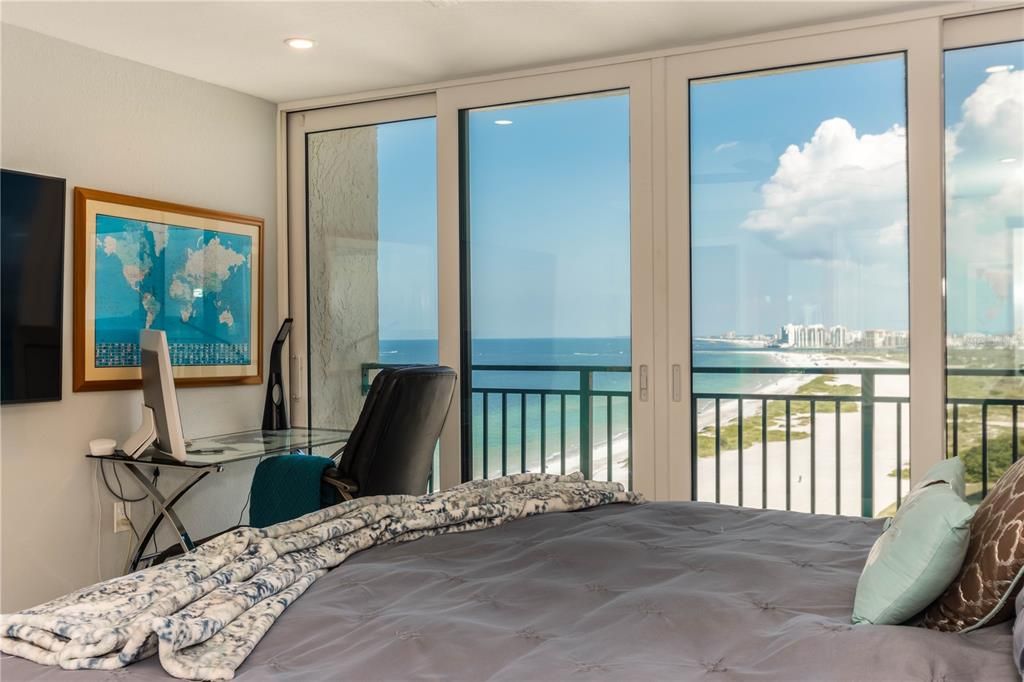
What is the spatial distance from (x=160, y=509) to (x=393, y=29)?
231cm

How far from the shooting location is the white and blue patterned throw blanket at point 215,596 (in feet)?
4.71

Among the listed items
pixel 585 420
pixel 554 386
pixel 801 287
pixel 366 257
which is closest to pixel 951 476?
pixel 801 287

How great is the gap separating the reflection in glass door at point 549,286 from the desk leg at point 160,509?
4.59 feet

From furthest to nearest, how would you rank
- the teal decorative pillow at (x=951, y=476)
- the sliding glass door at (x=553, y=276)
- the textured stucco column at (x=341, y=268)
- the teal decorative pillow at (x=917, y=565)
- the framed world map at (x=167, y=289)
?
the textured stucco column at (x=341, y=268), the sliding glass door at (x=553, y=276), the framed world map at (x=167, y=289), the teal decorative pillow at (x=951, y=476), the teal decorative pillow at (x=917, y=565)

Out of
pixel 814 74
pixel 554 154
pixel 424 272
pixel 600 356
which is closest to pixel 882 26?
pixel 814 74

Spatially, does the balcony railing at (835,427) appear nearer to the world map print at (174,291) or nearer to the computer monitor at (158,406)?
the computer monitor at (158,406)

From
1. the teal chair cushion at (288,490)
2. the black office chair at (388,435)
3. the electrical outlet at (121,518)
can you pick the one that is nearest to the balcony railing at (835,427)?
the black office chair at (388,435)

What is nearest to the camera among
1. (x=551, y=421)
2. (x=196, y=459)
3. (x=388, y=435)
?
(x=388, y=435)

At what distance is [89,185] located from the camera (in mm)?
3666

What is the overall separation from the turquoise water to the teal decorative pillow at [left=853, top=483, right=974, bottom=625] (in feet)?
7.23

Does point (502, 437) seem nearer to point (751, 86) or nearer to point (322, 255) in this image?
point (322, 255)

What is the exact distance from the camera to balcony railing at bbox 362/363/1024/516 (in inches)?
133

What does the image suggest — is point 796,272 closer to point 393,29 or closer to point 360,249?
point 393,29

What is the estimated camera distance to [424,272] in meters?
4.41
